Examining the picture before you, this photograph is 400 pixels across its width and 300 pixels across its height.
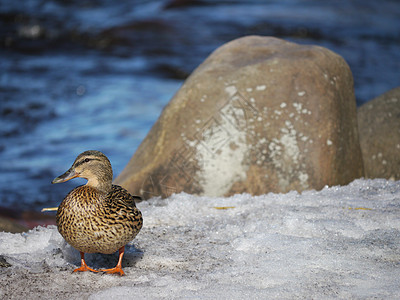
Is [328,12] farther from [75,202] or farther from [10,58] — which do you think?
[75,202]

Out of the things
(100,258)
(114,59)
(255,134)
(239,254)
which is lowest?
(114,59)

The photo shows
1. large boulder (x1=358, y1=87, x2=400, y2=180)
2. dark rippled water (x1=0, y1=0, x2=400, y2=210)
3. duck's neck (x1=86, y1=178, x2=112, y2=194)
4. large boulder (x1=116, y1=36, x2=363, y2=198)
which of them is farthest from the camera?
dark rippled water (x1=0, y1=0, x2=400, y2=210)

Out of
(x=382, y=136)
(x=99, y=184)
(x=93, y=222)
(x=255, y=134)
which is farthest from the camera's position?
(x=382, y=136)

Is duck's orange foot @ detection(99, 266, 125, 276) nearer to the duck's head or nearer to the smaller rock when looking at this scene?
the duck's head

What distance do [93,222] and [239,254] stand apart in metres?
0.86

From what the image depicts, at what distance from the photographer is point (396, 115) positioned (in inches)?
211

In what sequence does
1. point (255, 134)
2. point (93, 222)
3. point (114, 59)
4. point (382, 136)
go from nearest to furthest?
point (93, 222) → point (255, 134) → point (382, 136) → point (114, 59)

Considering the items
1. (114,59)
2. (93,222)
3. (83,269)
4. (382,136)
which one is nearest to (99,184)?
(93,222)

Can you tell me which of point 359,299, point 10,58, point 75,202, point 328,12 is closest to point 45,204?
point 75,202

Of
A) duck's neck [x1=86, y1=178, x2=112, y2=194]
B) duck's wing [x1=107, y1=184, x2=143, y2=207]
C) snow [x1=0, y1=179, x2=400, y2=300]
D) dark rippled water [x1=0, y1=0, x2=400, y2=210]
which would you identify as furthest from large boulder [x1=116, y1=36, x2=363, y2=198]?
dark rippled water [x1=0, y1=0, x2=400, y2=210]

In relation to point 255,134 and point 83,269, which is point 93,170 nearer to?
point 83,269

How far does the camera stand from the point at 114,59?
12.1 meters

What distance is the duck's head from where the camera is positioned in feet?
9.50

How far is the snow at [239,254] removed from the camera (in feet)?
9.00
